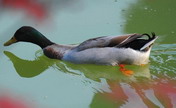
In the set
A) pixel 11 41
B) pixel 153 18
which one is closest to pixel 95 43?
pixel 11 41

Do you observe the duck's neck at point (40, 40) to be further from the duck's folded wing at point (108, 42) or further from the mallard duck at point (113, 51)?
the duck's folded wing at point (108, 42)

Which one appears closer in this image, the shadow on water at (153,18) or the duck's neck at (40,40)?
the duck's neck at (40,40)

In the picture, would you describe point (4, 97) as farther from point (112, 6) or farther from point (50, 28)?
point (112, 6)

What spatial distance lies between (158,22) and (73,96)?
2.18m

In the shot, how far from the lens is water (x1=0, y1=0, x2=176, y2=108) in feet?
17.8

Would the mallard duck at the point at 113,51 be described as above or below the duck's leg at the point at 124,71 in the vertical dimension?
above

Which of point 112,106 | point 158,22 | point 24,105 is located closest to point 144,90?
point 112,106

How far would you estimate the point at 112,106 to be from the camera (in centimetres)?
523

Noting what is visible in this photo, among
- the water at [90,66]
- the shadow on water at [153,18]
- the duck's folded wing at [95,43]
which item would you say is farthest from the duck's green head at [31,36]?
the shadow on water at [153,18]

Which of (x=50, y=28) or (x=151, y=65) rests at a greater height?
(x=50, y=28)

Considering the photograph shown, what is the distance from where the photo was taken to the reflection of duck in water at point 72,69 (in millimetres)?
5918

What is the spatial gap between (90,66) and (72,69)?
216 millimetres

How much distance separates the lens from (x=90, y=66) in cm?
611

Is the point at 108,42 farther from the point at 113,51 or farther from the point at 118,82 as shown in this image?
the point at 118,82
